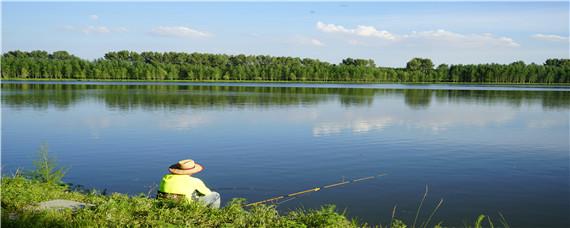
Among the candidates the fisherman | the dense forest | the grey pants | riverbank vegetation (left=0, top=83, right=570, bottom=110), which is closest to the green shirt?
the fisherman

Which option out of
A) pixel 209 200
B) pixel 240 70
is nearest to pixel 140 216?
pixel 209 200

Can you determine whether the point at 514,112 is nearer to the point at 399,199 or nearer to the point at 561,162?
the point at 561,162

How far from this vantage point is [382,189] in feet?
33.3

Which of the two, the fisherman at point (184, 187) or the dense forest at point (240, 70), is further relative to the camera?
the dense forest at point (240, 70)

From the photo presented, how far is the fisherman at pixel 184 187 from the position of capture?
6.57m

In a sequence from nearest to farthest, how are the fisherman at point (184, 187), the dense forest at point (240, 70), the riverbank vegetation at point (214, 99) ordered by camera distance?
the fisherman at point (184, 187)
the riverbank vegetation at point (214, 99)
the dense forest at point (240, 70)

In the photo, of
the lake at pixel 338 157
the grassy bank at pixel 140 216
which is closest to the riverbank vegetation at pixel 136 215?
the grassy bank at pixel 140 216

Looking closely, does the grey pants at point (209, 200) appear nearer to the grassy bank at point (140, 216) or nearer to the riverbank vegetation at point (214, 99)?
the grassy bank at point (140, 216)

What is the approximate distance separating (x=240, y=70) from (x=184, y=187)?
119 meters

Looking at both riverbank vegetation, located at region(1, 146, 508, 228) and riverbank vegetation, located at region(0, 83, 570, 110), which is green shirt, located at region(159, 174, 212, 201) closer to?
riverbank vegetation, located at region(1, 146, 508, 228)

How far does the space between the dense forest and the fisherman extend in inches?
4059

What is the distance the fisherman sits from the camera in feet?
21.6

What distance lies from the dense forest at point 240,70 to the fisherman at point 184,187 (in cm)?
10310

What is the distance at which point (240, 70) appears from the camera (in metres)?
124
